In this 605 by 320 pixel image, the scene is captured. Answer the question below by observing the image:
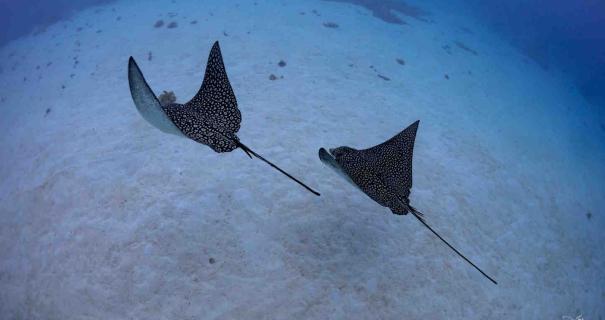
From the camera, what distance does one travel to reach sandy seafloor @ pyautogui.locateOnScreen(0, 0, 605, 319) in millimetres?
3404

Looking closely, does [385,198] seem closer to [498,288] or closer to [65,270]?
[498,288]

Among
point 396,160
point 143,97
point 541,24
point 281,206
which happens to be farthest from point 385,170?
point 541,24

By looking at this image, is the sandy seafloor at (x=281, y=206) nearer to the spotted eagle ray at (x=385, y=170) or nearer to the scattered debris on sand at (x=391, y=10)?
the spotted eagle ray at (x=385, y=170)

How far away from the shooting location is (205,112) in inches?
133

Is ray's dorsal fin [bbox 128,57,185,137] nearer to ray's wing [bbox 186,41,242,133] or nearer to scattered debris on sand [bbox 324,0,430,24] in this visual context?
ray's wing [bbox 186,41,242,133]

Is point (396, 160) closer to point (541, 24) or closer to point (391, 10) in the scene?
point (391, 10)

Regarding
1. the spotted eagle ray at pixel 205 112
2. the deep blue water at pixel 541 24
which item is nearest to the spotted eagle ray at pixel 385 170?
the spotted eagle ray at pixel 205 112

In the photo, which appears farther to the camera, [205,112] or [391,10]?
[391,10]

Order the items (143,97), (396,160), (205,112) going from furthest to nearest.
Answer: (396,160) → (205,112) → (143,97)

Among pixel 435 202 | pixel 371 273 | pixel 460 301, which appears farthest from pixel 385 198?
pixel 435 202

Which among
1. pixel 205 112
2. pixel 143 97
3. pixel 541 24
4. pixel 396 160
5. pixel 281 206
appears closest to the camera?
pixel 143 97

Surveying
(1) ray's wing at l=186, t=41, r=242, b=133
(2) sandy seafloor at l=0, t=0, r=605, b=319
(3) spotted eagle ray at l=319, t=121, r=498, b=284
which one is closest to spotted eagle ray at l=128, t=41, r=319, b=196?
(1) ray's wing at l=186, t=41, r=242, b=133

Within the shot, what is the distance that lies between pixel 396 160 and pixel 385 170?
29 cm

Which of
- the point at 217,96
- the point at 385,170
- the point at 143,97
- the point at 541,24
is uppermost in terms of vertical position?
the point at 143,97
